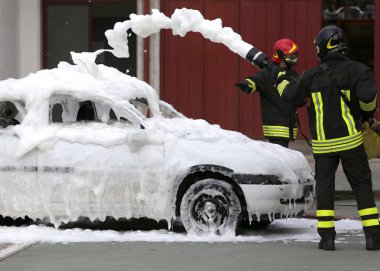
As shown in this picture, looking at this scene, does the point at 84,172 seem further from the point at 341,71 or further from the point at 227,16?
the point at 227,16

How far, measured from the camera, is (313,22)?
2038 centimetres

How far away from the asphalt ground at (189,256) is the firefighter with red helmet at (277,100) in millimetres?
2029

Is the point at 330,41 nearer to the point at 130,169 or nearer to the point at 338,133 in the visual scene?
the point at 338,133

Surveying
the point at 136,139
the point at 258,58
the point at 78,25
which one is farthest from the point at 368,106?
the point at 78,25

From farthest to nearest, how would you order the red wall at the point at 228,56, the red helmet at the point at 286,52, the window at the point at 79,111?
the red wall at the point at 228,56 → the red helmet at the point at 286,52 → the window at the point at 79,111

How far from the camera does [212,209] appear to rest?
10.2 m

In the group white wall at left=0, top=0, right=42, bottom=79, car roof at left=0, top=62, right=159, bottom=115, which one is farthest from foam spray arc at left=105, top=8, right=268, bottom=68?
white wall at left=0, top=0, right=42, bottom=79

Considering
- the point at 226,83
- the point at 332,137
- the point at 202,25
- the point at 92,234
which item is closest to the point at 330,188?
the point at 332,137

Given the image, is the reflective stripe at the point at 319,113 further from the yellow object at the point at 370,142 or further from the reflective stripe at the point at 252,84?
the reflective stripe at the point at 252,84

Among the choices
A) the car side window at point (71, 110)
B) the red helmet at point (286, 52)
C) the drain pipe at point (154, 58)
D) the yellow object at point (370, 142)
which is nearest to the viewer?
the yellow object at point (370, 142)

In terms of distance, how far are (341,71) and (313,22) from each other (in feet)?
36.2

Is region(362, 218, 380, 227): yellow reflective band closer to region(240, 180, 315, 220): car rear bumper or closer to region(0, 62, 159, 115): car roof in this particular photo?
region(240, 180, 315, 220): car rear bumper

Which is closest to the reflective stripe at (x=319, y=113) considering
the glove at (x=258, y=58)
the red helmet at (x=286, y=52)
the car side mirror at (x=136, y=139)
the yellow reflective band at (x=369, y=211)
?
the yellow reflective band at (x=369, y=211)

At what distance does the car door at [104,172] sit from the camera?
10430 mm
